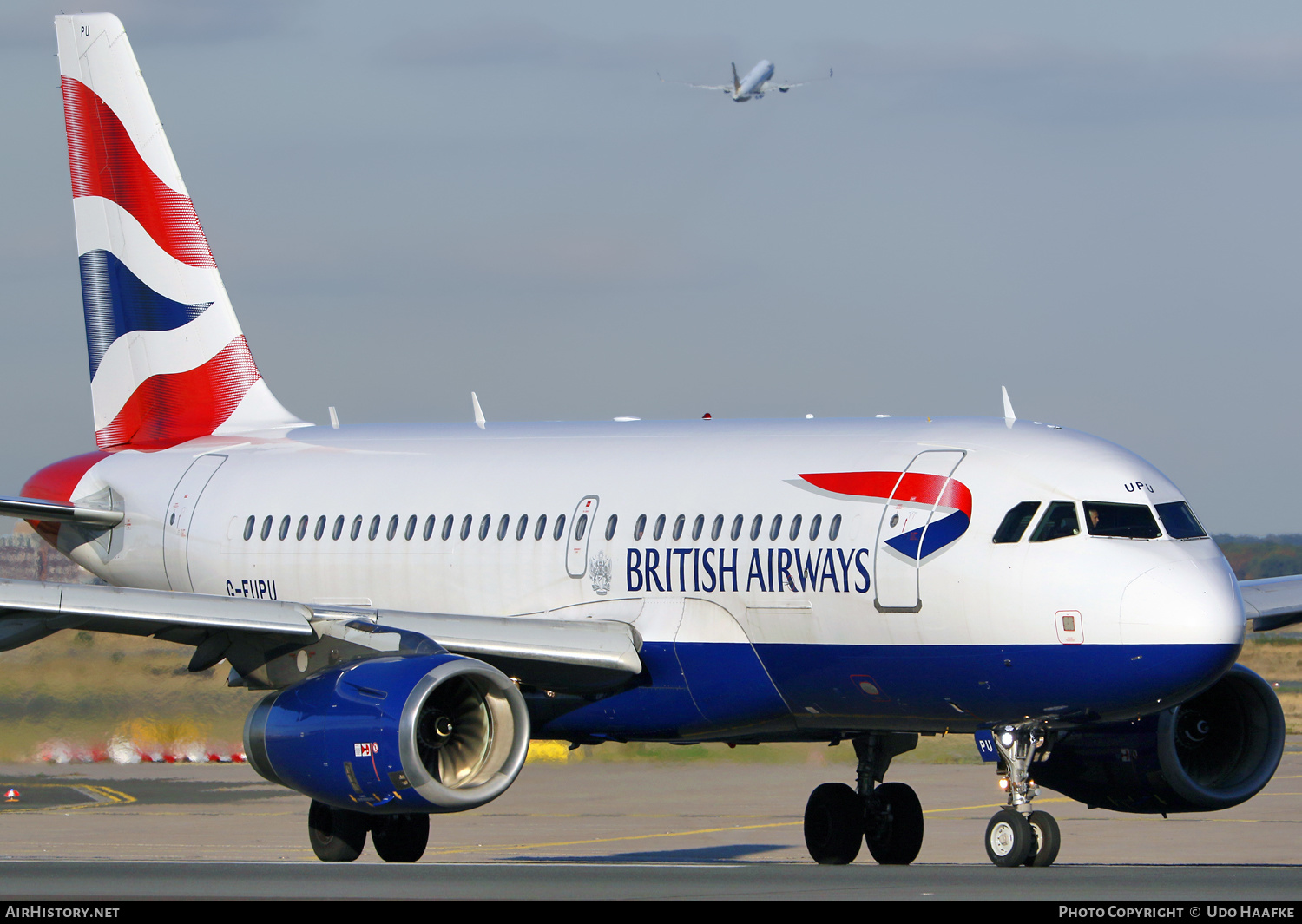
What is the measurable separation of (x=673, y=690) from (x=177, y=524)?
7.88 m

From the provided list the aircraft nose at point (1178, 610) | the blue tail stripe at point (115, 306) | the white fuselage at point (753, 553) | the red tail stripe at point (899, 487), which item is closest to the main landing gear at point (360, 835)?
the white fuselage at point (753, 553)

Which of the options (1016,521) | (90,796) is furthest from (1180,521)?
(90,796)

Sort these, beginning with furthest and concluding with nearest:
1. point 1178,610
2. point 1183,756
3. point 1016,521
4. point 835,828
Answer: point 835,828 < point 1183,756 < point 1016,521 < point 1178,610

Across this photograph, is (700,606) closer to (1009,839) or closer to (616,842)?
(1009,839)

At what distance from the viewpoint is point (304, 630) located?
2011 centimetres

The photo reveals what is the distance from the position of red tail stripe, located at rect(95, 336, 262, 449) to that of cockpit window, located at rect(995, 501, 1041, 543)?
12078 millimetres

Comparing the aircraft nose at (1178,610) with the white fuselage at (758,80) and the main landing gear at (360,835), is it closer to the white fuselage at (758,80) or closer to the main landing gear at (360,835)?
the main landing gear at (360,835)

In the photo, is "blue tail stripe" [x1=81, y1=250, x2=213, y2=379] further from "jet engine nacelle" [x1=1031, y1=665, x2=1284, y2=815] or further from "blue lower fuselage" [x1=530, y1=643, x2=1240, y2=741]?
"jet engine nacelle" [x1=1031, y1=665, x2=1284, y2=815]

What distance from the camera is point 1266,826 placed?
29.7 m

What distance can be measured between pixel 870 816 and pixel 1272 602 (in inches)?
192

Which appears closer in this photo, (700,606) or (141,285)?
(700,606)

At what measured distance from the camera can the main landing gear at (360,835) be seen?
23000 mm

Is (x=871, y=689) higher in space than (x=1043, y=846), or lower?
higher
